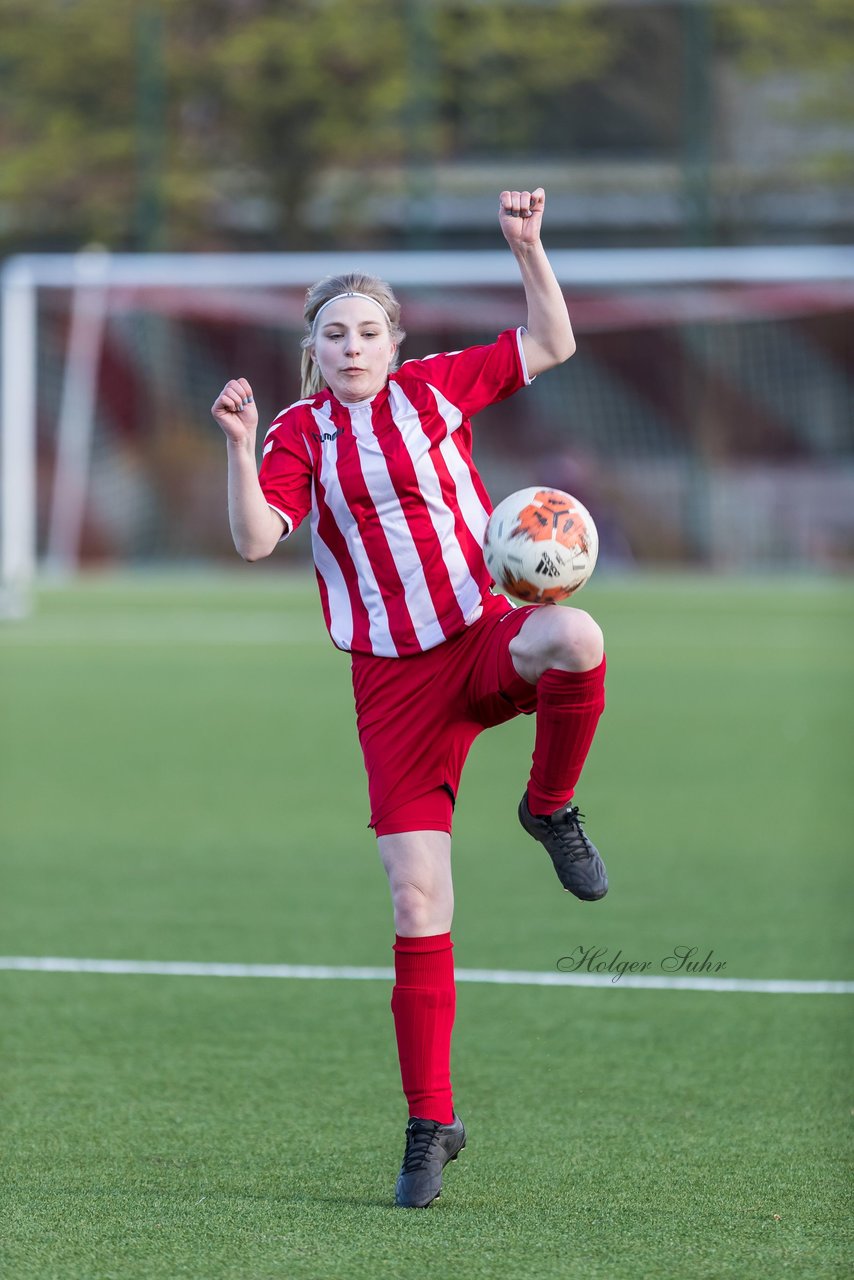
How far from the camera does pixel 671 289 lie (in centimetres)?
2659

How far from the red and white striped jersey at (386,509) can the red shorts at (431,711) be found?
0.14 feet

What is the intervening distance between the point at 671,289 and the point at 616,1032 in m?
22.4

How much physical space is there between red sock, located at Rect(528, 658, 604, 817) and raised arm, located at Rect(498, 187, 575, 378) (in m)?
0.69

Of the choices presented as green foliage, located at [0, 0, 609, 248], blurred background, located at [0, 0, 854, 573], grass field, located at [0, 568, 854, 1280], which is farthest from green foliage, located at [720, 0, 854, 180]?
grass field, located at [0, 568, 854, 1280]

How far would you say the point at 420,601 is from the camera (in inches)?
157

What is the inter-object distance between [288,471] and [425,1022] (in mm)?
1141

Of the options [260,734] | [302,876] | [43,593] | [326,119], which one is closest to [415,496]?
[302,876]

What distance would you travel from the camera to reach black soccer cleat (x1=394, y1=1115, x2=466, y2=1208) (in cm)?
367

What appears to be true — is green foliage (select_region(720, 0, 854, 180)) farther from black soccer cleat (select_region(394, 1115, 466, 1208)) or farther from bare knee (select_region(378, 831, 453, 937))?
black soccer cleat (select_region(394, 1115, 466, 1208))

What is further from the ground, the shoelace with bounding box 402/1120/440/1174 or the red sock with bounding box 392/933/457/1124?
the red sock with bounding box 392/933/457/1124

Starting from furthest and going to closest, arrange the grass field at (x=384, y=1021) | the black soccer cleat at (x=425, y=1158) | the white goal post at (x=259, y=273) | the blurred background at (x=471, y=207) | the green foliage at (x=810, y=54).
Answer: the green foliage at (x=810, y=54), the blurred background at (x=471, y=207), the white goal post at (x=259, y=273), the black soccer cleat at (x=425, y=1158), the grass field at (x=384, y=1021)

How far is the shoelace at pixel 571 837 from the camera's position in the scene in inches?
157
